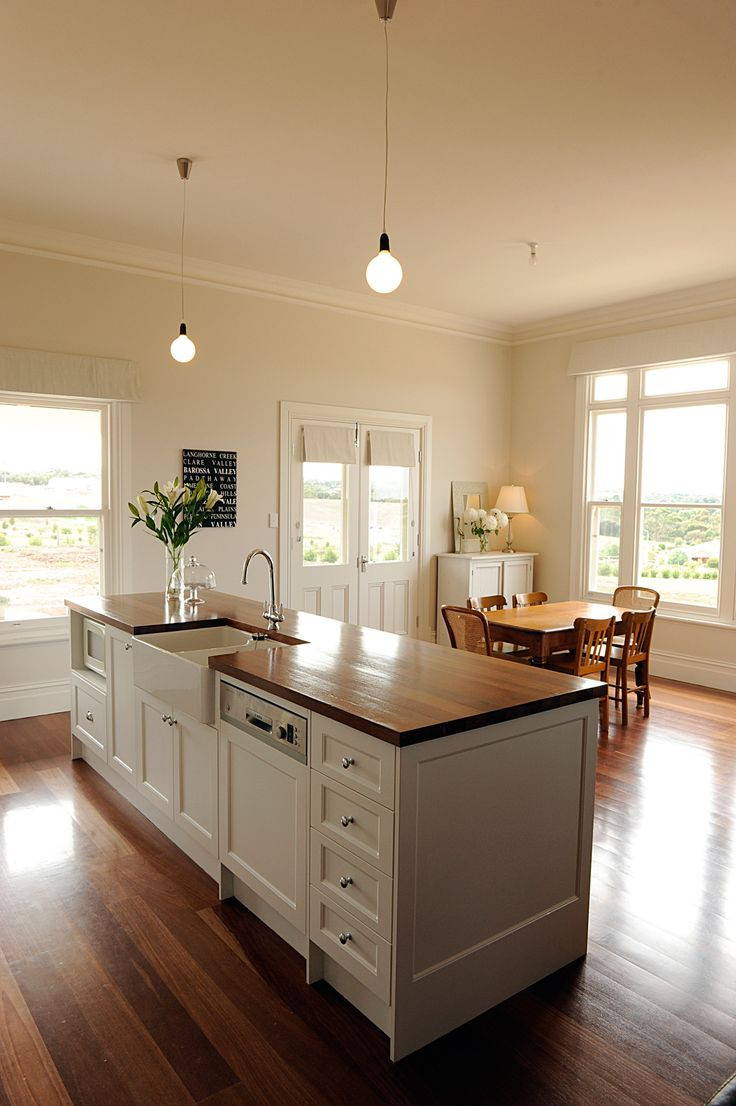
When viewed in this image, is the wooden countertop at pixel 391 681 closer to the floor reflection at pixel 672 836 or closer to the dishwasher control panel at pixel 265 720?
the dishwasher control panel at pixel 265 720

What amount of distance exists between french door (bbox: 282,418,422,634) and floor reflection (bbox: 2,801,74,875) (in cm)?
289

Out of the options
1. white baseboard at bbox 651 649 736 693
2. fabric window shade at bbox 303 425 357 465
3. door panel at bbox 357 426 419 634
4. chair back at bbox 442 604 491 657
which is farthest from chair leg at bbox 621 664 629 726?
fabric window shade at bbox 303 425 357 465

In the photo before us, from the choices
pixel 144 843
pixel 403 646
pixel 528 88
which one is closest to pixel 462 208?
pixel 528 88

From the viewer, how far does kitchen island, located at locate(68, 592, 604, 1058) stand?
1931mm

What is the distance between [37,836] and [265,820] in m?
1.44

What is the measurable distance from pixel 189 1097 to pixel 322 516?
4.76 m

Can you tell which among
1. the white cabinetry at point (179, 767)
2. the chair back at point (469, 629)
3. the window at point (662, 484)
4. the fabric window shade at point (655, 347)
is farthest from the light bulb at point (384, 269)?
the window at point (662, 484)

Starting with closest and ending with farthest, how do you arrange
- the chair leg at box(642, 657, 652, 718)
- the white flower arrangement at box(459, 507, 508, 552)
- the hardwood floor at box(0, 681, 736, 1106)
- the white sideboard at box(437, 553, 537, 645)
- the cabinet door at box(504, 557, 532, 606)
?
the hardwood floor at box(0, 681, 736, 1106) → the chair leg at box(642, 657, 652, 718) → the white sideboard at box(437, 553, 537, 645) → the white flower arrangement at box(459, 507, 508, 552) → the cabinet door at box(504, 557, 532, 606)

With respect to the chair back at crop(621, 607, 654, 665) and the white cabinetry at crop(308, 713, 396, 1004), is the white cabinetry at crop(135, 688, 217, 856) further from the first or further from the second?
the chair back at crop(621, 607, 654, 665)

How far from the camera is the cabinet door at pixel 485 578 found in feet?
22.6

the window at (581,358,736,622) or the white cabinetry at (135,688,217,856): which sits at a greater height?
the window at (581,358,736,622)

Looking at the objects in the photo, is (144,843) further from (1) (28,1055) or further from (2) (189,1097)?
(2) (189,1097)

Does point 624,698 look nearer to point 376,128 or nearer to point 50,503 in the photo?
point 376,128

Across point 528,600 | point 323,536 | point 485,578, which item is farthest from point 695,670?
point 323,536
